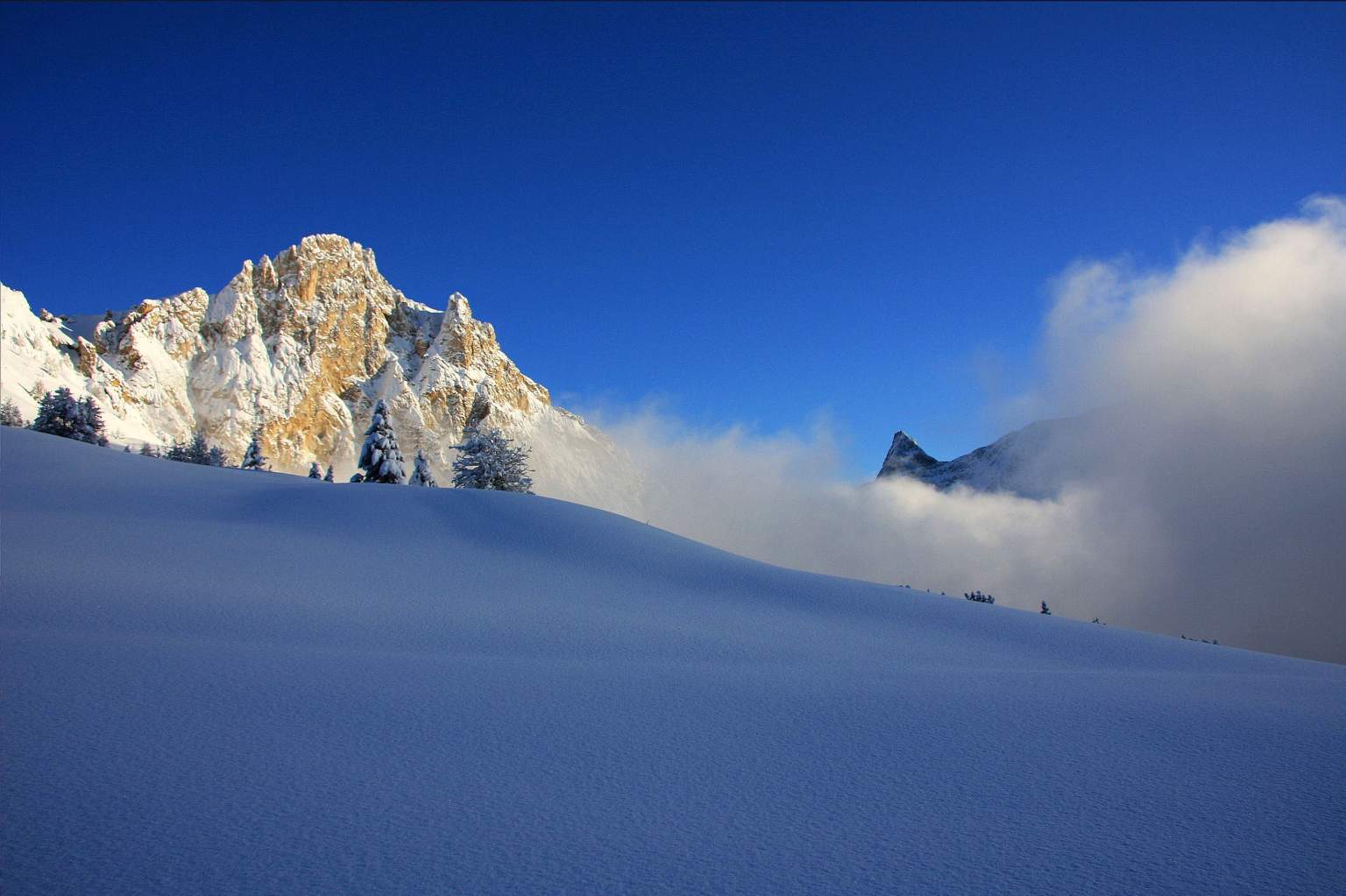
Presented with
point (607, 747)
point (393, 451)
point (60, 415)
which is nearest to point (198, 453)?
point (60, 415)

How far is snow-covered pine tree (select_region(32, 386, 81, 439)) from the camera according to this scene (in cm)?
2912

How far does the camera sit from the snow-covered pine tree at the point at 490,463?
27.8 m

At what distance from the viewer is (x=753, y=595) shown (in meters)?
10.1

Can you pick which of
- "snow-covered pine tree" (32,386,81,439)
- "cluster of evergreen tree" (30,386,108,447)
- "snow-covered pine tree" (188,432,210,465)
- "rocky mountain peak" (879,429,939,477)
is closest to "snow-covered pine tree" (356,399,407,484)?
"cluster of evergreen tree" (30,386,108,447)

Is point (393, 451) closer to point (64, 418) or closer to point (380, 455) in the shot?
point (380, 455)

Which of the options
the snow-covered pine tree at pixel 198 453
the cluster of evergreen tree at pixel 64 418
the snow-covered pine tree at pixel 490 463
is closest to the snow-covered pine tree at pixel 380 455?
the snow-covered pine tree at pixel 490 463

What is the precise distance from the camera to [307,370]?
10419cm

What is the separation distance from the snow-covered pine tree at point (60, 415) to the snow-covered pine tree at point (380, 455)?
48.0 feet

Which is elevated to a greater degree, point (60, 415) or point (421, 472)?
point (60, 415)

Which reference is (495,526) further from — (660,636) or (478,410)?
(478,410)

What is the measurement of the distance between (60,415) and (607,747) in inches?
1523

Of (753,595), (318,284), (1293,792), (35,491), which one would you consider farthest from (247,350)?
(1293,792)

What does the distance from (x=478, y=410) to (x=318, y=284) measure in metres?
37.9

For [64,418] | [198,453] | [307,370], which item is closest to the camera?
[64,418]
